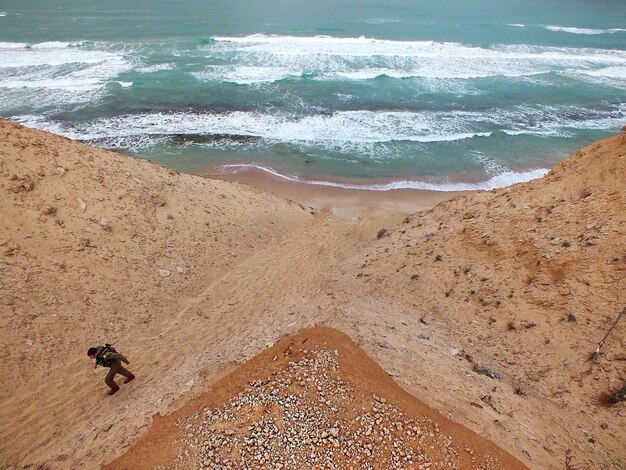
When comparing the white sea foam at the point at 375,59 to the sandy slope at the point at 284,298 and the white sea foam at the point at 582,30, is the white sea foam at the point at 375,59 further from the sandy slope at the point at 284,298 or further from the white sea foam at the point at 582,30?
the sandy slope at the point at 284,298

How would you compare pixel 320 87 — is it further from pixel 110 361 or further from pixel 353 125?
pixel 110 361

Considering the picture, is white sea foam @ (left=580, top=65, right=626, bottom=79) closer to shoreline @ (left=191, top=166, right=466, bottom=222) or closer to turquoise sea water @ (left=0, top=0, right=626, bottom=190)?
turquoise sea water @ (left=0, top=0, right=626, bottom=190)

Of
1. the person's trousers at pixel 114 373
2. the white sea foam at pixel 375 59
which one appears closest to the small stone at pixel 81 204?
the person's trousers at pixel 114 373

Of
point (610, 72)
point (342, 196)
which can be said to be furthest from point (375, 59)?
point (342, 196)

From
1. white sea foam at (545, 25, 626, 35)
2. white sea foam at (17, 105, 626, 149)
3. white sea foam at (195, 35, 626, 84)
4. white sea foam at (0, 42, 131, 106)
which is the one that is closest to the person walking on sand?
white sea foam at (17, 105, 626, 149)

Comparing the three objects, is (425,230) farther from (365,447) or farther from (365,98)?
(365,98)

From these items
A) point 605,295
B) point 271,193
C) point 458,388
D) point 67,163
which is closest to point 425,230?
point 605,295
